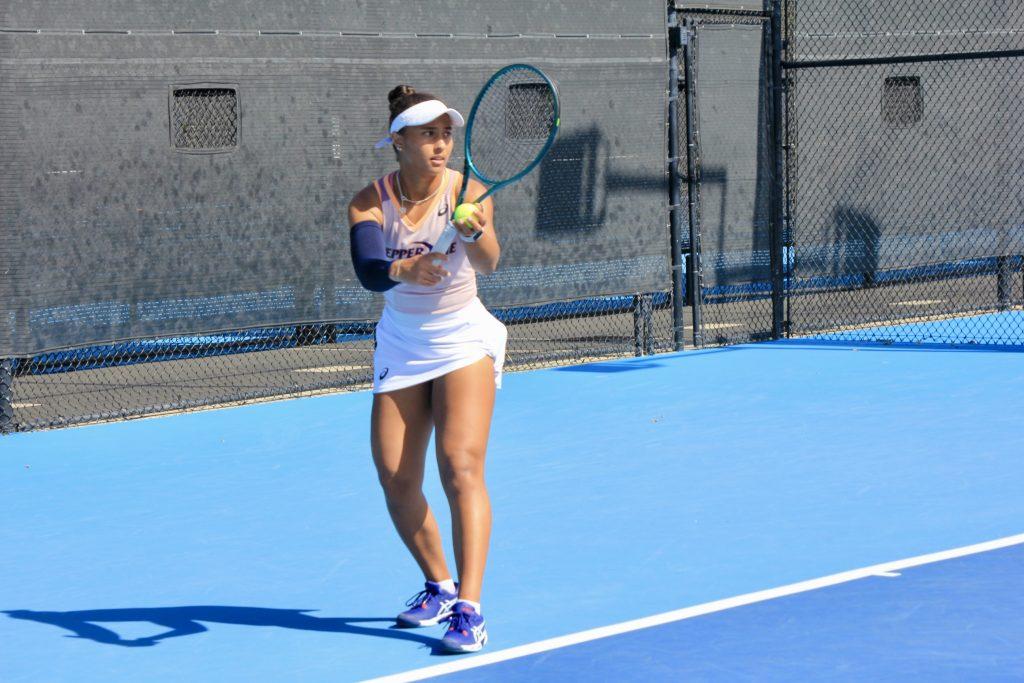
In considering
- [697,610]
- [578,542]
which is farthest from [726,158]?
[697,610]

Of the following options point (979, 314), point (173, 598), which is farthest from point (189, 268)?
point (979, 314)

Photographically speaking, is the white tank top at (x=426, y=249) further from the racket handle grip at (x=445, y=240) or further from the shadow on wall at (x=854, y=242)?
the shadow on wall at (x=854, y=242)

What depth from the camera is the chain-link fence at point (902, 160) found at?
1341 cm

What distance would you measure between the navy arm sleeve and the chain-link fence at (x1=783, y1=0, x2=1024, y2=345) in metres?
8.29

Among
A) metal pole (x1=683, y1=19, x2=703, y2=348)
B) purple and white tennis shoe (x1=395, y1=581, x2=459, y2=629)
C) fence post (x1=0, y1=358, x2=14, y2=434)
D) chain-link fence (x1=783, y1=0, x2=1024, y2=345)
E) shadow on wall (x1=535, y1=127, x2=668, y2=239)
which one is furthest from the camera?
chain-link fence (x1=783, y1=0, x2=1024, y2=345)

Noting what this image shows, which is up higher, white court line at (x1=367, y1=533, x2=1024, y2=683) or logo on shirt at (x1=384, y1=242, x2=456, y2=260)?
logo on shirt at (x1=384, y1=242, x2=456, y2=260)

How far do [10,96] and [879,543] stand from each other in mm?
5590

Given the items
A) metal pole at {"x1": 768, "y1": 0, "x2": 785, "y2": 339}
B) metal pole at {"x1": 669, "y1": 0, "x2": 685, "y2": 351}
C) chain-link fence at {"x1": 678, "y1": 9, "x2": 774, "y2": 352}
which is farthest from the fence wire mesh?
metal pole at {"x1": 768, "y1": 0, "x2": 785, "y2": 339}

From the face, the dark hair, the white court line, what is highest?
the dark hair

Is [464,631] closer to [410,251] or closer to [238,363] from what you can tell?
[410,251]

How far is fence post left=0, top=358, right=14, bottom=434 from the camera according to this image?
9609 mm

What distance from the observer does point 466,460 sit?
17.4 feet

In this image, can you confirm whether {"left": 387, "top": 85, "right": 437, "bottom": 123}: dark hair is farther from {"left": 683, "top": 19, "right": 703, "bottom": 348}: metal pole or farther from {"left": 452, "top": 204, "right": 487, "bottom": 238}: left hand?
{"left": 683, "top": 19, "right": 703, "bottom": 348}: metal pole

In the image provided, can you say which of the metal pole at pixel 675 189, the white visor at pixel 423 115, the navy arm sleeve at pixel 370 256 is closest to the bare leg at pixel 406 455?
the navy arm sleeve at pixel 370 256
